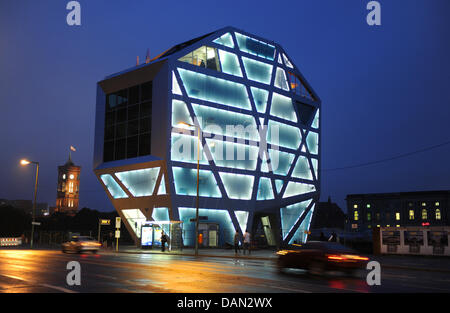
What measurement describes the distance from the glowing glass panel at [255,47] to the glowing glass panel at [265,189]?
16.3 m

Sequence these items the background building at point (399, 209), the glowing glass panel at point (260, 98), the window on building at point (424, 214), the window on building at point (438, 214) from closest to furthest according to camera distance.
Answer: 1. the glowing glass panel at point (260, 98)
2. the window on building at point (438, 214)
3. the background building at point (399, 209)
4. the window on building at point (424, 214)

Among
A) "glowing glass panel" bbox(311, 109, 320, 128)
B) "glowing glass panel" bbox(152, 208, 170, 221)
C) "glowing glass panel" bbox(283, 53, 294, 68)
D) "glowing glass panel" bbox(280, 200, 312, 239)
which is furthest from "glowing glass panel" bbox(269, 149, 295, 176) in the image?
"glowing glass panel" bbox(152, 208, 170, 221)

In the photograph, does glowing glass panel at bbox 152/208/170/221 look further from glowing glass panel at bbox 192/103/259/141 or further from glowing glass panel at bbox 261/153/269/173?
glowing glass panel at bbox 261/153/269/173

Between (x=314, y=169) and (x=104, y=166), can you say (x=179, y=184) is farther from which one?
(x=314, y=169)

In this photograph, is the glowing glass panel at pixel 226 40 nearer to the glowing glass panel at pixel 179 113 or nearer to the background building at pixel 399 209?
the glowing glass panel at pixel 179 113

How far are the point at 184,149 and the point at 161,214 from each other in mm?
7603

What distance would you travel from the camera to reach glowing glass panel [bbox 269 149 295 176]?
63.8 m

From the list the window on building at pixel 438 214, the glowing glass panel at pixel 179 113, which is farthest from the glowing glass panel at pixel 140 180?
the window on building at pixel 438 214

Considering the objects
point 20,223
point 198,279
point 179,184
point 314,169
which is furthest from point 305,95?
point 20,223

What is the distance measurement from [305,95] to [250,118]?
14.8m

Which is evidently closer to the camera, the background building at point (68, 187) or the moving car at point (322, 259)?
the moving car at point (322, 259)

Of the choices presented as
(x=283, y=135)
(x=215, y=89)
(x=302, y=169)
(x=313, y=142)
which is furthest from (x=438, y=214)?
(x=215, y=89)

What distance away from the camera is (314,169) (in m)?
71.0

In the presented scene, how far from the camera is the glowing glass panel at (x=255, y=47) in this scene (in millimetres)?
62344
